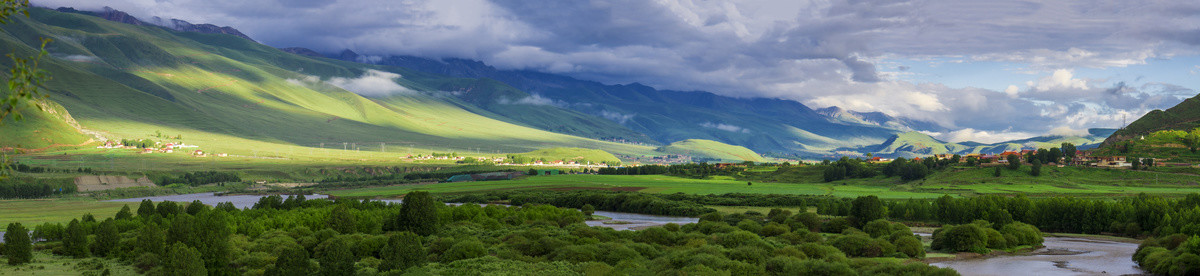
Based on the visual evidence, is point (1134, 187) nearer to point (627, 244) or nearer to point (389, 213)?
point (627, 244)

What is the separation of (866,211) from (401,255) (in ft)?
226

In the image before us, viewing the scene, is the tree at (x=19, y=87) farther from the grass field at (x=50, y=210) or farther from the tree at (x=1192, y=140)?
the tree at (x=1192, y=140)

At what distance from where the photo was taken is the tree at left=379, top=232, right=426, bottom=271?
6012cm

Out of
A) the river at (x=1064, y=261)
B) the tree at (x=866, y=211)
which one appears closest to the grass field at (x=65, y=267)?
the river at (x=1064, y=261)

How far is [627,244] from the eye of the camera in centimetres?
7206

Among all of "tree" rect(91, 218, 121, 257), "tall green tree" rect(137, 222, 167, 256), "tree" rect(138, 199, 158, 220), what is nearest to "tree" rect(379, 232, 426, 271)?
"tall green tree" rect(137, 222, 167, 256)

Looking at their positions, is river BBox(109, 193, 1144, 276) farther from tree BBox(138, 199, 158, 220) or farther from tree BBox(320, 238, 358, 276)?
tree BBox(138, 199, 158, 220)

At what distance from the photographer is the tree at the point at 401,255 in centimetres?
6012

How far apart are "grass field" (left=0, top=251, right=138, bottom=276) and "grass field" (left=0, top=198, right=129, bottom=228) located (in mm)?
57133

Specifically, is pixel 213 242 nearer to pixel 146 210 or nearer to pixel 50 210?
pixel 146 210

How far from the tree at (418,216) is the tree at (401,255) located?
96.1 ft

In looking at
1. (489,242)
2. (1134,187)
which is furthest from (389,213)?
(1134,187)

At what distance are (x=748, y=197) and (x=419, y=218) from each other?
3289 inches

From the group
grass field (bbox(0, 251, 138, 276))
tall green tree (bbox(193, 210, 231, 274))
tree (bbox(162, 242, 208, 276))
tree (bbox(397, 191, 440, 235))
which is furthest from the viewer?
tree (bbox(397, 191, 440, 235))
